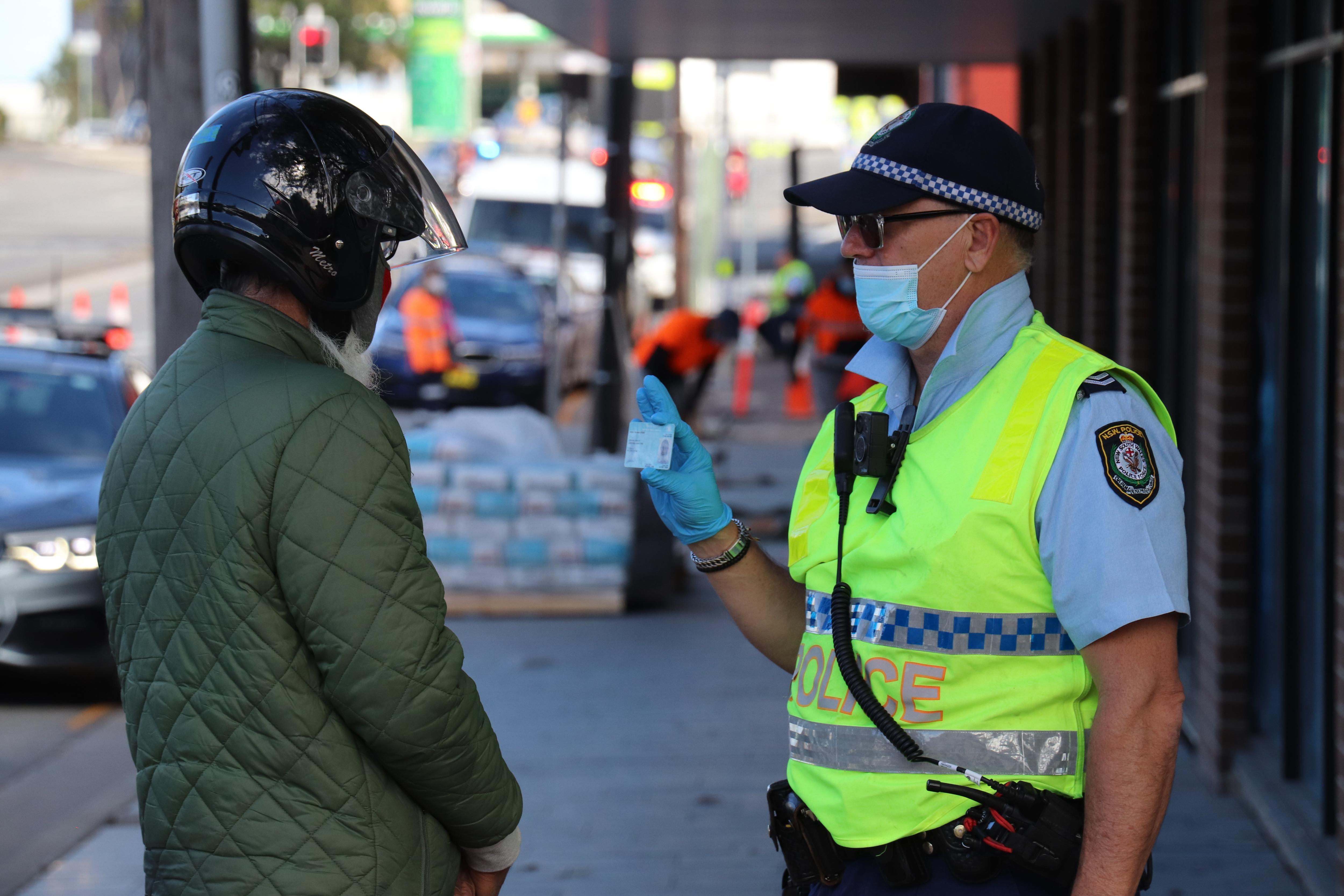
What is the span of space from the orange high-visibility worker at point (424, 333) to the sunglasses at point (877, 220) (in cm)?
1337

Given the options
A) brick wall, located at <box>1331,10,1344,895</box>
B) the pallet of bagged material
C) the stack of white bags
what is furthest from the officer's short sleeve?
the pallet of bagged material

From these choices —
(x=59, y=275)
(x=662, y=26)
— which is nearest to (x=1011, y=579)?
(x=662, y=26)

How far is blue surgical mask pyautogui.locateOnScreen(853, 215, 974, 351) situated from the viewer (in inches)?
93.0

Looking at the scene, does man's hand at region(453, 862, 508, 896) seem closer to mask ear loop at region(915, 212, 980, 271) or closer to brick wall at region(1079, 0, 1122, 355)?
mask ear loop at region(915, 212, 980, 271)

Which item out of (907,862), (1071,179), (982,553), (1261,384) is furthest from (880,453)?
(1071,179)

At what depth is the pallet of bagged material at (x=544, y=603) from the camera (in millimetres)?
8484

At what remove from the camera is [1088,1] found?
805 centimetres

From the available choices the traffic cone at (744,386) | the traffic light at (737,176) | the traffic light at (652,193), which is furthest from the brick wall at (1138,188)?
the traffic light at (737,176)

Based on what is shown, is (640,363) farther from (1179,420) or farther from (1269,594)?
(1269,594)

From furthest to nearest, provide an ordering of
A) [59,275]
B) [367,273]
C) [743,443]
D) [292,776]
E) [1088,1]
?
[59,275]
[743,443]
[1088,1]
[367,273]
[292,776]

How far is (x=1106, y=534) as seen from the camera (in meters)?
2.03

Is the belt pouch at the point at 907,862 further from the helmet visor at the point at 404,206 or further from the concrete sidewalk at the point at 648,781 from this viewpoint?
the concrete sidewalk at the point at 648,781

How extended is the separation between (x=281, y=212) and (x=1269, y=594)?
4208 millimetres

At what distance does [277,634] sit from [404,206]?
0.69 meters
